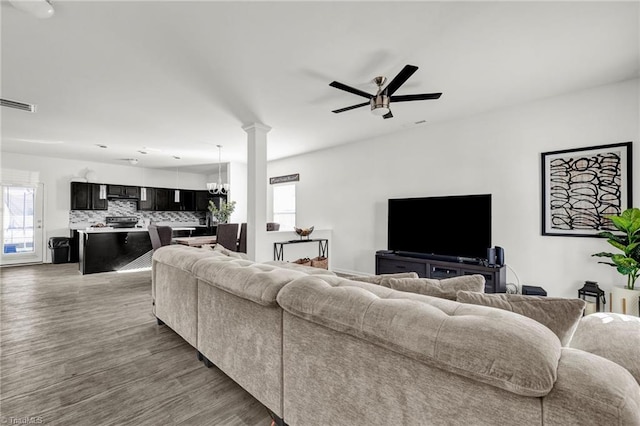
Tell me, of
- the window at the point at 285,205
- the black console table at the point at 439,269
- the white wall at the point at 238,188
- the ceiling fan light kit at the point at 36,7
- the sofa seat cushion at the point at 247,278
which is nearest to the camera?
the sofa seat cushion at the point at 247,278

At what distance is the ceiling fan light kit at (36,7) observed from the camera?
6.01 feet

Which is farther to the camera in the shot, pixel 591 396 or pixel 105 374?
pixel 105 374

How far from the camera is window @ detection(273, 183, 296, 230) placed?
7.03 meters

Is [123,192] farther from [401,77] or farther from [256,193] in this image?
[401,77]

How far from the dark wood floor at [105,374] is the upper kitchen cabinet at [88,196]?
14.2 ft

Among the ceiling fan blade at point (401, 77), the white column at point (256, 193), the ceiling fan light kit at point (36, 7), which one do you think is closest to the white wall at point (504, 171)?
the white column at point (256, 193)

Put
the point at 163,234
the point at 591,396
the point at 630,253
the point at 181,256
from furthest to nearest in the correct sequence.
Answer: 1. the point at 163,234
2. the point at 630,253
3. the point at 181,256
4. the point at 591,396

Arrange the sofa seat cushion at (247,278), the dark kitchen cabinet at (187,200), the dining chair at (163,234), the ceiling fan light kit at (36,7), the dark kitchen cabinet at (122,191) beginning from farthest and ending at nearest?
the dark kitchen cabinet at (187,200) < the dark kitchen cabinet at (122,191) < the dining chair at (163,234) < the ceiling fan light kit at (36,7) < the sofa seat cushion at (247,278)

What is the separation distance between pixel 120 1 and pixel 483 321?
2.75 metres

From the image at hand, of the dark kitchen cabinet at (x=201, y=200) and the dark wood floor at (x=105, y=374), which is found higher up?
→ the dark kitchen cabinet at (x=201, y=200)

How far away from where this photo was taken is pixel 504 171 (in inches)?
150

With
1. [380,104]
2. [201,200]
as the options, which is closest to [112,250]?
[201,200]

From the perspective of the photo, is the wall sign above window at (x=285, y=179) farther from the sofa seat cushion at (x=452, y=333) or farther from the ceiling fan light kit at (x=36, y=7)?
the sofa seat cushion at (x=452, y=333)

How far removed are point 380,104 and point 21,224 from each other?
28.0ft
